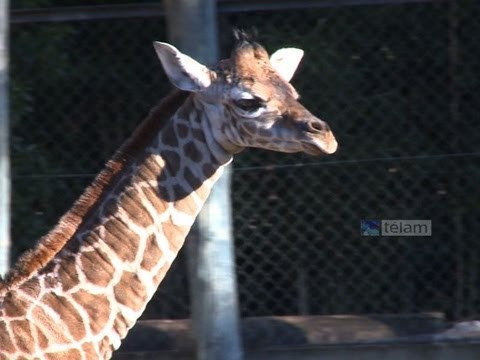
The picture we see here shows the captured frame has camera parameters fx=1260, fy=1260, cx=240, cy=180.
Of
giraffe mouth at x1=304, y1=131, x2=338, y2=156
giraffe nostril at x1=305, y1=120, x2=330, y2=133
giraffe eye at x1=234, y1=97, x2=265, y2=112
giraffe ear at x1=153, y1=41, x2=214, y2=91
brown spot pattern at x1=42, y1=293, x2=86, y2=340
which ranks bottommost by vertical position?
brown spot pattern at x1=42, y1=293, x2=86, y2=340

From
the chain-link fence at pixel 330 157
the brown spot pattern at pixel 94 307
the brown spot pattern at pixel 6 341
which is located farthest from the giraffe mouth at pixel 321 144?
the chain-link fence at pixel 330 157

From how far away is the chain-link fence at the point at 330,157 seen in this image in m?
5.84

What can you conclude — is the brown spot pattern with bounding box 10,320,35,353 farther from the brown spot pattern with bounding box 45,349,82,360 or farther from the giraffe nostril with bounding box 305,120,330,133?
the giraffe nostril with bounding box 305,120,330,133

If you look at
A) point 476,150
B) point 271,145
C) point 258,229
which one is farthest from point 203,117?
point 476,150

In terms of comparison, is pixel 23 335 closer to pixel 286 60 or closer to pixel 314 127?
pixel 314 127

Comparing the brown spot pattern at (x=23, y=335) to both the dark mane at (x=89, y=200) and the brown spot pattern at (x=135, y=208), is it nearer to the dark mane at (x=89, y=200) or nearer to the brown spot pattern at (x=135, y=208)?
the dark mane at (x=89, y=200)

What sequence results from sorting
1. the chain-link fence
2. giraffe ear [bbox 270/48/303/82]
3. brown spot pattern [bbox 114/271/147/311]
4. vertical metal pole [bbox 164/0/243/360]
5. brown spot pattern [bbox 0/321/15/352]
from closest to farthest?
brown spot pattern [bbox 0/321/15/352] → brown spot pattern [bbox 114/271/147/311] → giraffe ear [bbox 270/48/303/82] → vertical metal pole [bbox 164/0/243/360] → the chain-link fence

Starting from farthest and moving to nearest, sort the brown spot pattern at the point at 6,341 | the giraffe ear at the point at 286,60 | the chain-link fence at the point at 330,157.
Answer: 1. the chain-link fence at the point at 330,157
2. the giraffe ear at the point at 286,60
3. the brown spot pattern at the point at 6,341

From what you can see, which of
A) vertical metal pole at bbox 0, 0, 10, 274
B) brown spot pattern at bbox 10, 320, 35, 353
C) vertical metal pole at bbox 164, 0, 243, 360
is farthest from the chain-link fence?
brown spot pattern at bbox 10, 320, 35, 353

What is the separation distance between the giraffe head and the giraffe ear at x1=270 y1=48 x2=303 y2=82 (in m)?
0.29

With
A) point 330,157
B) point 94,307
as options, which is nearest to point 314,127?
point 94,307

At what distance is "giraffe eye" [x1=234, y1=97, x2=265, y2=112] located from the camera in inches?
178

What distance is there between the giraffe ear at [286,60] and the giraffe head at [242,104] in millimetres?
287

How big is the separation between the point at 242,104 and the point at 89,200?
2.13 ft
